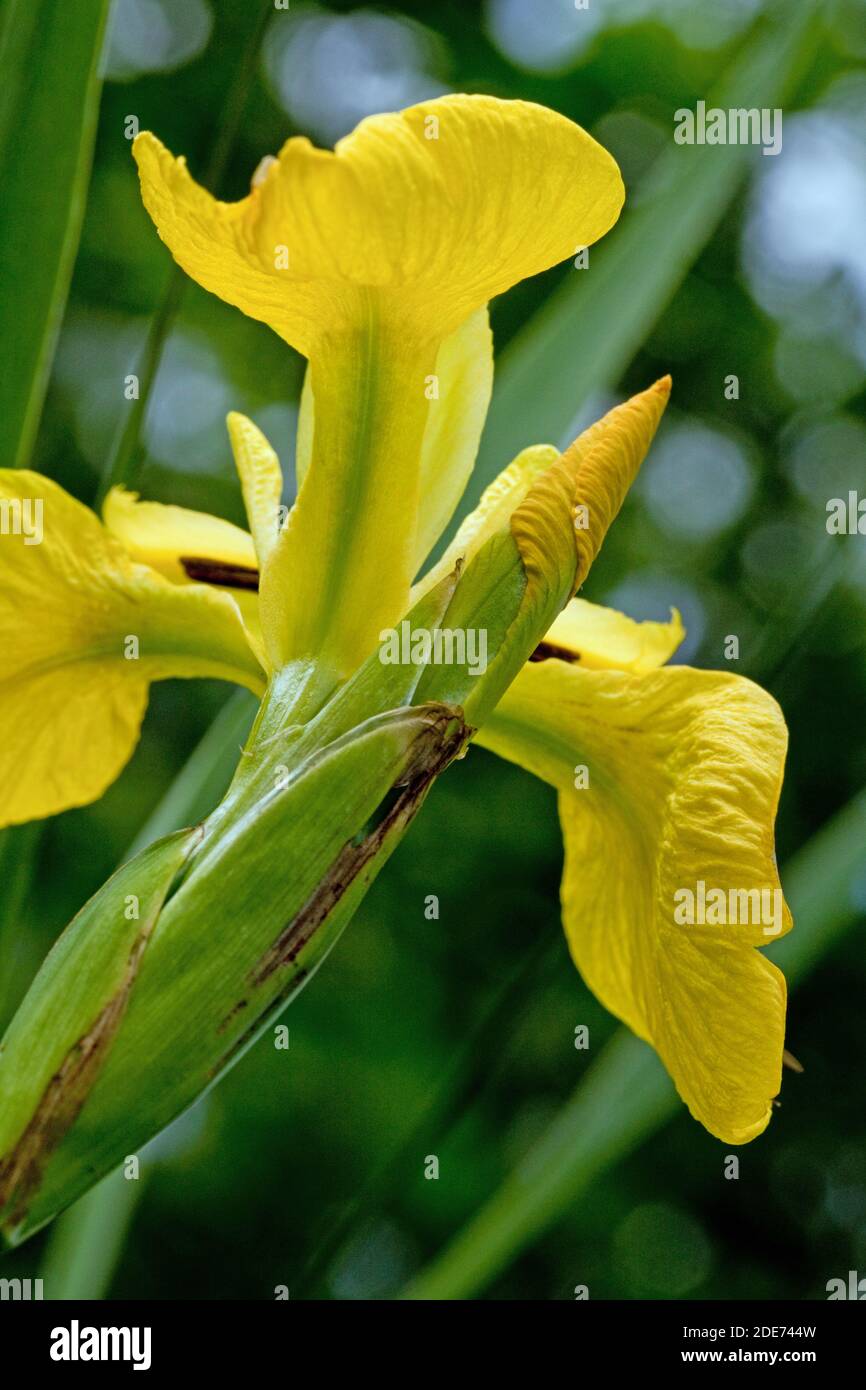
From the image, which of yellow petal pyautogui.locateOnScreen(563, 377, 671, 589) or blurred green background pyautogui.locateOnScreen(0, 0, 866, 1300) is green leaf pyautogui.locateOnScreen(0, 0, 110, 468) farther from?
blurred green background pyautogui.locateOnScreen(0, 0, 866, 1300)

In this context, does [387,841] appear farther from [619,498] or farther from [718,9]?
[718,9]

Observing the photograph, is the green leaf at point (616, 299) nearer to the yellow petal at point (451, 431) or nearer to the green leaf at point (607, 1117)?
the yellow petal at point (451, 431)

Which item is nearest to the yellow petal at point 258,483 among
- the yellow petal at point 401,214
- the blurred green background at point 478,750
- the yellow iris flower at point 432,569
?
the yellow iris flower at point 432,569

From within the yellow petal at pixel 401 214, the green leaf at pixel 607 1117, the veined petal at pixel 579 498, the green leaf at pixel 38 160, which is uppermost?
the green leaf at pixel 38 160

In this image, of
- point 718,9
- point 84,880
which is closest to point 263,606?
point 84,880

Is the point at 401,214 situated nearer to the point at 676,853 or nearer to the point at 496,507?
the point at 496,507

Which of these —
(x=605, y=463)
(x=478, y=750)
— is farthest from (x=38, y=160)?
(x=478, y=750)
